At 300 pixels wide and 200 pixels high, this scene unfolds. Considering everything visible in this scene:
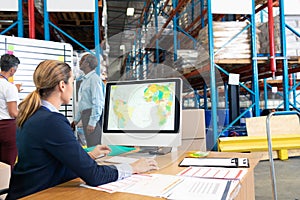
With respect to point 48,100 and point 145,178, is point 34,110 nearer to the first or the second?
point 48,100

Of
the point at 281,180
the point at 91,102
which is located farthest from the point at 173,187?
the point at 281,180

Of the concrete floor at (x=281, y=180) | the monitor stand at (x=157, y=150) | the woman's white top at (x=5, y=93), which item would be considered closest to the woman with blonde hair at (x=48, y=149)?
the monitor stand at (x=157, y=150)

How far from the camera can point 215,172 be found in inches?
53.3

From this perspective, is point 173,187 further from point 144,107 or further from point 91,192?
point 144,107

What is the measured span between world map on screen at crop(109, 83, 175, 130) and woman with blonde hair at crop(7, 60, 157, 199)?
1.38 ft

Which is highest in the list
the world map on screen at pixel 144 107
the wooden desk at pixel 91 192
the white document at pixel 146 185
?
the world map on screen at pixel 144 107

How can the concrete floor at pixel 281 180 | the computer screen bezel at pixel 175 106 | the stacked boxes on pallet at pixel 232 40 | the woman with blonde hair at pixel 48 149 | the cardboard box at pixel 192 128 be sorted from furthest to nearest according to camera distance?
the stacked boxes on pallet at pixel 232 40 → the concrete floor at pixel 281 180 → the cardboard box at pixel 192 128 → the computer screen bezel at pixel 175 106 → the woman with blonde hair at pixel 48 149

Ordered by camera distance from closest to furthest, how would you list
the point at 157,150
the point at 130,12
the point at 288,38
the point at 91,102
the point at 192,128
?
the point at 157,150, the point at 192,128, the point at 91,102, the point at 288,38, the point at 130,12

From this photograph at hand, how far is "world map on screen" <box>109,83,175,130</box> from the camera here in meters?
1.70

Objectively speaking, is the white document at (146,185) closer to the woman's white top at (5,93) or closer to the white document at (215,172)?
the white document at (215,172)

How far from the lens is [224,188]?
1104 millimetres

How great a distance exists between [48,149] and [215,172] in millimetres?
760

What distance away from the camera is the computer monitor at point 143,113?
1680 millimetres

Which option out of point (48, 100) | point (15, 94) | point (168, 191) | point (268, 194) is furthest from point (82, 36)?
point (168, 191)
